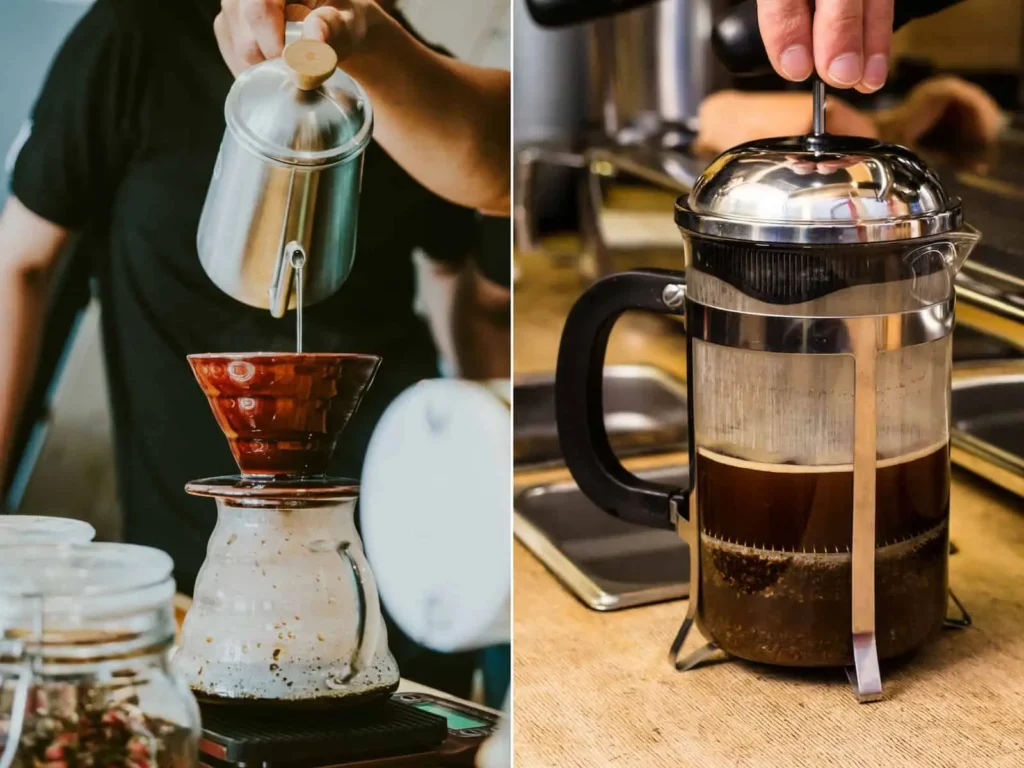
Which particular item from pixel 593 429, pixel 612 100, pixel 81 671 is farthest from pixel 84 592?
pixel 612 100

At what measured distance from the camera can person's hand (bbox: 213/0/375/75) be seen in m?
0.35

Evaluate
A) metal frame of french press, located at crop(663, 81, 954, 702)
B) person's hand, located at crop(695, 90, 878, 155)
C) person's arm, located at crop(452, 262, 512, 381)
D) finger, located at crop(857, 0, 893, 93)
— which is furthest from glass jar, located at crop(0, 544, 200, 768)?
person's hand, located at crop(695, 90, 878, 155)

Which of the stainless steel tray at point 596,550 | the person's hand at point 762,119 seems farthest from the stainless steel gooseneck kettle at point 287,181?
the person's hand at point 762,119

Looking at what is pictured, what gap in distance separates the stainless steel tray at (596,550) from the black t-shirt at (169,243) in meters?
0.20

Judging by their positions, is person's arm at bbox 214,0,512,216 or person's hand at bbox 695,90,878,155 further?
person's hand at bbox 695,90,878,155

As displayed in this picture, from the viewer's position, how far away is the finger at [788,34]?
447 mm

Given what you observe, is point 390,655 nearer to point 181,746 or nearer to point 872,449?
point 181,746

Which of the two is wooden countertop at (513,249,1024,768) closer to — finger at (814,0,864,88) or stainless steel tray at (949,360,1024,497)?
stainless steel tray at (949,360,1024,497)

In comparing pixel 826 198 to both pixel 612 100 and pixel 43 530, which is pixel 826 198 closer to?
pixel 43 530

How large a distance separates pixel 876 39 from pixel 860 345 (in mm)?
124

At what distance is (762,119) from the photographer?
0.91m

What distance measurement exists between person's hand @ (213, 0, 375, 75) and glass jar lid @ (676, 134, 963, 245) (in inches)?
6.1

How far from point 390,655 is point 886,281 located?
22cm

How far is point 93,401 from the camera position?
36 cm
